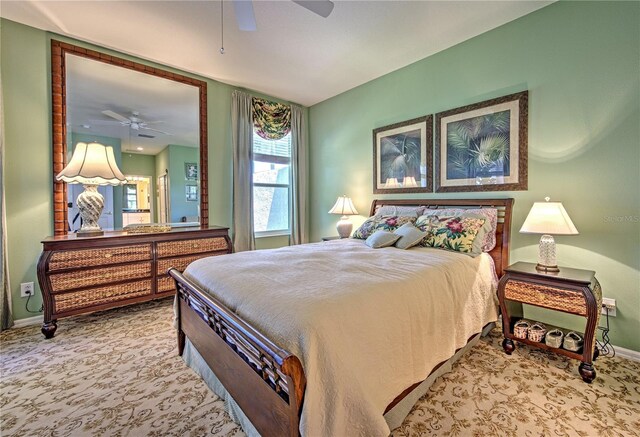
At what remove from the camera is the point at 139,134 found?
3297 mm

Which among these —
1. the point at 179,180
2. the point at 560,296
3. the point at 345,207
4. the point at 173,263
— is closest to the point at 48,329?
the point at 173,263

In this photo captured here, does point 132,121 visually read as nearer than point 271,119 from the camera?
Yes

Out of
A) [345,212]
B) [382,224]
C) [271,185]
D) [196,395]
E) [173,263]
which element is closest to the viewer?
[196,395]

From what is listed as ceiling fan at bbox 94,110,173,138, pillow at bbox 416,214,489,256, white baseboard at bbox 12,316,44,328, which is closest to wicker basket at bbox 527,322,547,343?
pillow at bbox 416,214,489,256

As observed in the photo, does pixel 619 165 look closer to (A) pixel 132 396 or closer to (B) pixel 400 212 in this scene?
(B) pixel 400 212

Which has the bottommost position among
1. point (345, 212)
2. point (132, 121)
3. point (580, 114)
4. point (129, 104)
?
point (345, 212)

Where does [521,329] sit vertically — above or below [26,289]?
below

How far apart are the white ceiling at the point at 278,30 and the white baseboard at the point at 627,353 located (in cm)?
285

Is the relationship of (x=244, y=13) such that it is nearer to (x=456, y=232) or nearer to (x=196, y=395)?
(x=456, y=232)

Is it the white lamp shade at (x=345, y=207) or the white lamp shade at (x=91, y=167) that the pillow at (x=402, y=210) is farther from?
the white lamp shade at (x=91, y=167)

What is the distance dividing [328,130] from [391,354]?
3828 mm

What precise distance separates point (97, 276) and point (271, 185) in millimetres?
2601

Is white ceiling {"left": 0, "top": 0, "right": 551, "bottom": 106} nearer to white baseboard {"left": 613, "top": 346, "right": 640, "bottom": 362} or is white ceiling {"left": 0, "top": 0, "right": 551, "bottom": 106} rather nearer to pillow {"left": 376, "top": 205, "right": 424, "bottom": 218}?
pillow {"left": 376, "top": 205, "right": 424, "bottom": 218}

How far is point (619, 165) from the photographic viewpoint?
2.11 metres
